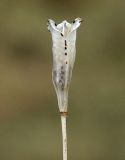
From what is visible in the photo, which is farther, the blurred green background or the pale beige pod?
the blurred green background

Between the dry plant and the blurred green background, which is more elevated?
the blurred green background

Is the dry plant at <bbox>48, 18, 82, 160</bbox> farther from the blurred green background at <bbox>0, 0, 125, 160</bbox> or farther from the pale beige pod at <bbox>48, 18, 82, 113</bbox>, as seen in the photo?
the blurred green background at <bbox>0, 0, 125, 160</bbox>

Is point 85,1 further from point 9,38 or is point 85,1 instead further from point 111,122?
point 111,122

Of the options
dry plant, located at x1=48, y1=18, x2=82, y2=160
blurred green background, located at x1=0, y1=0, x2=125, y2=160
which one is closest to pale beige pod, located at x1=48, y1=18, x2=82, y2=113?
dry plant, located at x1=48, y1=18, x2=82, y2=160

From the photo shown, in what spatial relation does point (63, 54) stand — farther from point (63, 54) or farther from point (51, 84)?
point (51, 84)

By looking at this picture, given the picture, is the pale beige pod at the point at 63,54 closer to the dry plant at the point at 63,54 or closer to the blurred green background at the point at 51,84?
the dry plant at the point at 63,54

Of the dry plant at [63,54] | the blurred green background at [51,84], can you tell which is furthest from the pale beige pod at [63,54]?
the blurred green background at [51,84]
